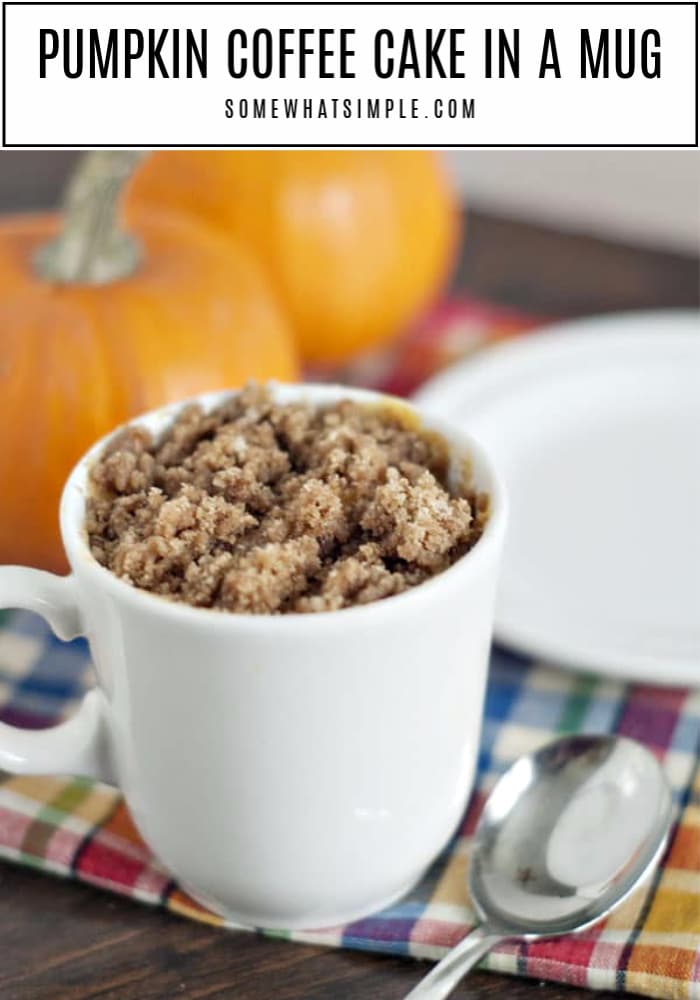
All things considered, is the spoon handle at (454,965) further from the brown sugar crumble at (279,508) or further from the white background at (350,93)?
the white background at (350,93)

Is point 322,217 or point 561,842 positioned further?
point 322,217

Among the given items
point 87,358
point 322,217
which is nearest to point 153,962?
point 87,358

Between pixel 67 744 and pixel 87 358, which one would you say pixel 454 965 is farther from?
pixel 87 358

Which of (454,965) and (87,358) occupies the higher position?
(87,358)

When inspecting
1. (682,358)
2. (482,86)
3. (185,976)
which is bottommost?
(185,976)

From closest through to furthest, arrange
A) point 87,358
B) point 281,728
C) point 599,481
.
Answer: point 281,728, point 87,358, point 599,481

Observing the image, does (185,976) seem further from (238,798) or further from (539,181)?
(539,181)

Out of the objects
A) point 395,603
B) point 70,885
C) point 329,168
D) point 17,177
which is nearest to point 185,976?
point 70,885

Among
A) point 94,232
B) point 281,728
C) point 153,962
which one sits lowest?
point 153,962
